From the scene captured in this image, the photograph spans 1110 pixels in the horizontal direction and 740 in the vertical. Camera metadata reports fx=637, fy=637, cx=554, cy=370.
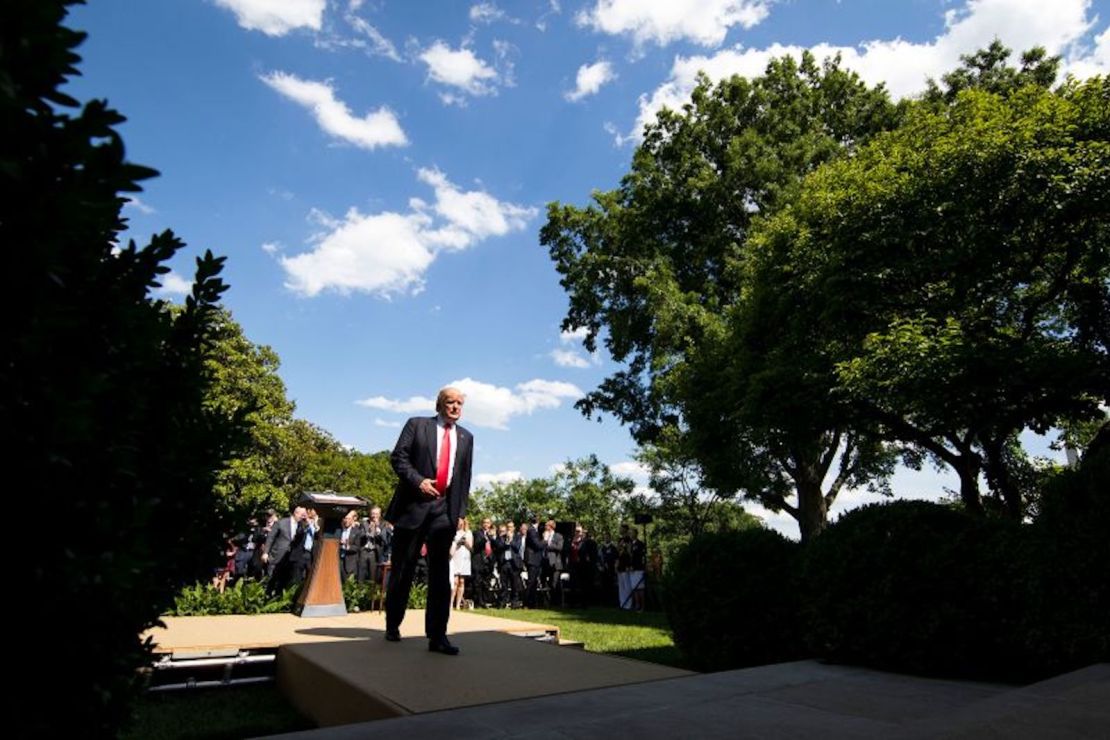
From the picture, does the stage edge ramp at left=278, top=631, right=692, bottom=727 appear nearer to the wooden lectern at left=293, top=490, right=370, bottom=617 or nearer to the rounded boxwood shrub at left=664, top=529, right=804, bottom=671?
the rounded boxwood shrub at left=664, top=529, right=804, bottom=671

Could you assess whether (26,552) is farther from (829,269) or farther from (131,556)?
(829,269)

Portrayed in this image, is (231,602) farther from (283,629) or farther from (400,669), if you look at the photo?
(400,669)

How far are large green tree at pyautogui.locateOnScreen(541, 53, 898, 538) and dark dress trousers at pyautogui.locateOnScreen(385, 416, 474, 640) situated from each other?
13.2 meters

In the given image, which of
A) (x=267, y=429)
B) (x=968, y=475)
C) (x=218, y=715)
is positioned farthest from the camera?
(x=267, y=429)

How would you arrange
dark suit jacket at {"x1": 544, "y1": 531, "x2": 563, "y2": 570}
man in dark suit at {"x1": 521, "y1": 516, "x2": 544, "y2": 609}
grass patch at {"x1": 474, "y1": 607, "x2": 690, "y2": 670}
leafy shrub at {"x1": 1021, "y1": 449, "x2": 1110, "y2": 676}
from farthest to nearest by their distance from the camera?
dark suit jacket at {"x1": 544, "y1": 531, "x2": 563, "y2": 570}
man in dark suit at {"x1": 521, "y1": 516, "x2": 544, "y2": 609}
grass patch at {"x1": 474, "y1": 607, "x2": 690, "y2": 670}
leafy shrub at {"x1": 1021, "y1": 449, "x2": 1110, "y2": 676}

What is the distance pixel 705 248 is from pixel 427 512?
19.2 metres

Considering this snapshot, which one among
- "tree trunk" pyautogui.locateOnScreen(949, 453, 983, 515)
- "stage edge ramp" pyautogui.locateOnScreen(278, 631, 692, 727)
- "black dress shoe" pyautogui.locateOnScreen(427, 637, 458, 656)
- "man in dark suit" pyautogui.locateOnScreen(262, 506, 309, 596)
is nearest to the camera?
"stage edge ramp" pyautogui.locateOnScreen(278, 631, 692, 727)

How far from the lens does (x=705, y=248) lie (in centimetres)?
2266

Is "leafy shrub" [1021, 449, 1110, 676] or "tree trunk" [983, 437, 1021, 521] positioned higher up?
"tree trunk" [983, 437, 1021, 521]

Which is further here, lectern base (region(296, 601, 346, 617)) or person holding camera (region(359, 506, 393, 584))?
person holding camera (region(359, 506, 393, 584))

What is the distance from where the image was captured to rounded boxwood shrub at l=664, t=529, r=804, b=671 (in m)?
6.39

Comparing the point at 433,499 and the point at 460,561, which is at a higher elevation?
the point at 433,499

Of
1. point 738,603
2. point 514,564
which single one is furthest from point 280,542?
point 738,603

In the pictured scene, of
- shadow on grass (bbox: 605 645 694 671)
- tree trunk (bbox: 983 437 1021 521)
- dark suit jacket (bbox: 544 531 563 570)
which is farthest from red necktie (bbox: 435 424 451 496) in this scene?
tree trunk (bbox: 983 437 1021 521)
